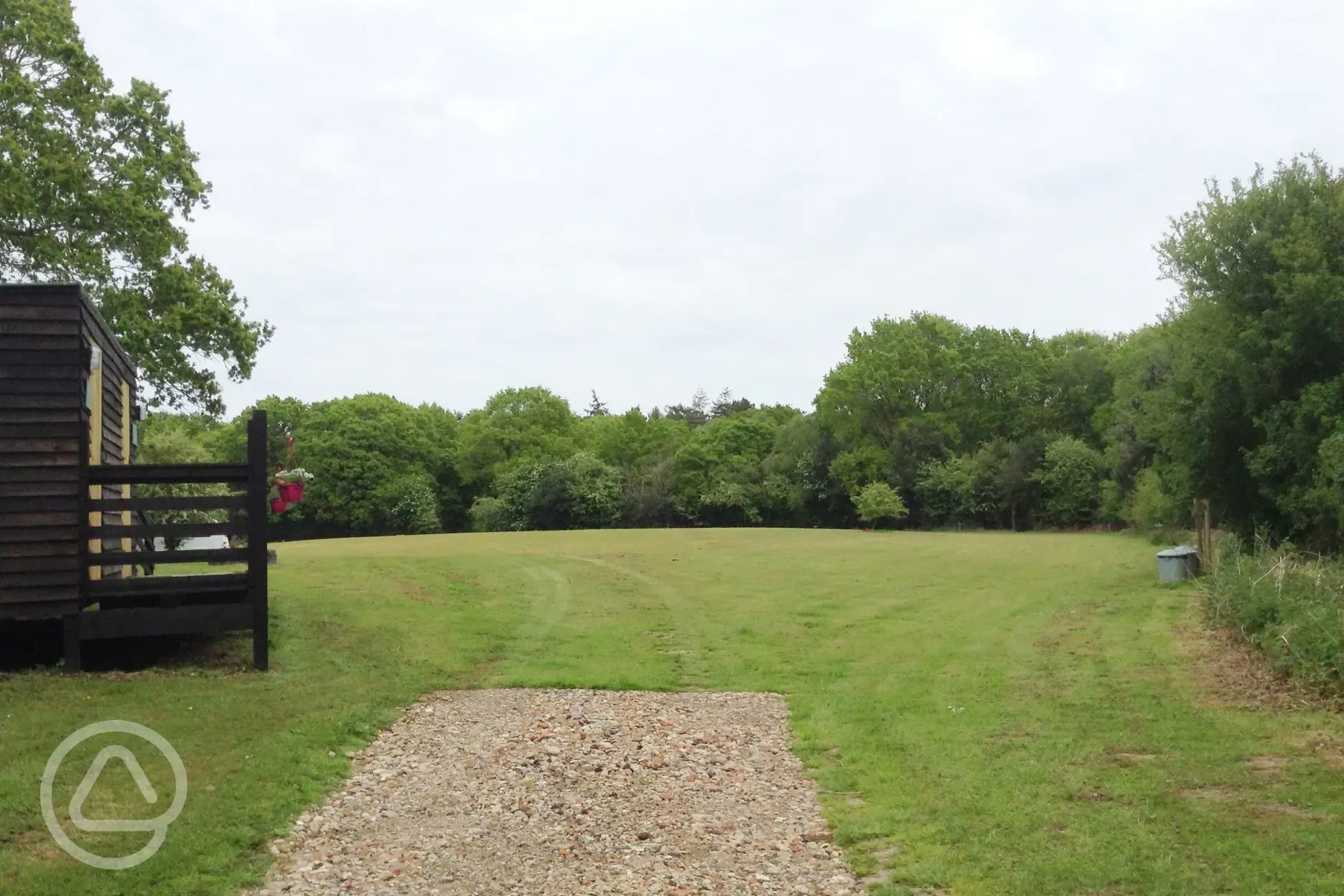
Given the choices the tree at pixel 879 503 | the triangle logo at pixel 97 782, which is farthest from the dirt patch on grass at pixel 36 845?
the tree at pixel 879 503

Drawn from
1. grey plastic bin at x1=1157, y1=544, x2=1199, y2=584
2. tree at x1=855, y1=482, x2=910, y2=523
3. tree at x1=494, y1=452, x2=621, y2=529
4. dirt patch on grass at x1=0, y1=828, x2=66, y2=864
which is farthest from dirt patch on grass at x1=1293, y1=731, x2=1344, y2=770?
tree at x1=494, y1=452, x2=621, y2=529

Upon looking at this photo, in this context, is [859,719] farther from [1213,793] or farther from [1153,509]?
[1153,509]

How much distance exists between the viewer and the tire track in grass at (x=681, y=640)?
13406 millimetres

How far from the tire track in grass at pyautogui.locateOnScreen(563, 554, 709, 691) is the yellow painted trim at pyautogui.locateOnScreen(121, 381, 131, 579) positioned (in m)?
7.02

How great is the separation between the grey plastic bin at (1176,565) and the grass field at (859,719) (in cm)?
139

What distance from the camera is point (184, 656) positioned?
12.3 meters

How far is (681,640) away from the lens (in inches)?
642

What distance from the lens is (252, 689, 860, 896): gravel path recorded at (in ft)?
19.7

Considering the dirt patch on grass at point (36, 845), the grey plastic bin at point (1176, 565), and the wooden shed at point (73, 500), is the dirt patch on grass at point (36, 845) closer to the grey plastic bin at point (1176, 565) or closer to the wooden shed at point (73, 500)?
the wooden shed at point (73, 500)

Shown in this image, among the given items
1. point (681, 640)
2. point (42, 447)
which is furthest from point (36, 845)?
point (681, 640)

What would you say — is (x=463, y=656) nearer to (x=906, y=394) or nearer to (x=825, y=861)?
(x=825, y=861)

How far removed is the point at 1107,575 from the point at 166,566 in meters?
20.0

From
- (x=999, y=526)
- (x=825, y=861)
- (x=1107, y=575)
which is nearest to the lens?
(x=825, y=861)

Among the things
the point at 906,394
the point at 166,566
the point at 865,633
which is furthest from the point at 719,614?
the point at 906,394
